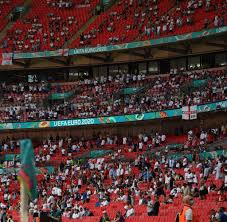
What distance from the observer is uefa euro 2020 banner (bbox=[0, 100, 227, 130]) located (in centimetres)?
3569

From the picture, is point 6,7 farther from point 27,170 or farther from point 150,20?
point 27,170

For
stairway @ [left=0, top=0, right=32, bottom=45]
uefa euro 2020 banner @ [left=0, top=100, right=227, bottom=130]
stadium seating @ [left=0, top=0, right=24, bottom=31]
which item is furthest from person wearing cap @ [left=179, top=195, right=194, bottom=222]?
stadium seating @ [left=0, top=0, right=24, bottom=31]

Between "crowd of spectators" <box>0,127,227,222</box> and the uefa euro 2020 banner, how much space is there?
1.41m

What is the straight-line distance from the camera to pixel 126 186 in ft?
96.6

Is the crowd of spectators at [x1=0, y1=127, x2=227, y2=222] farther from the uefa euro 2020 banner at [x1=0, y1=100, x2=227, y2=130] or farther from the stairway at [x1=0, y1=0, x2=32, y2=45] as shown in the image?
the stairway at [x1=0, y1=0, x2=32, y2=45]

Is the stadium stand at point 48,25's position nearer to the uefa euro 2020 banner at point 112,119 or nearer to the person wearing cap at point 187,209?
the uefa euro 2020 banner at point 112,119

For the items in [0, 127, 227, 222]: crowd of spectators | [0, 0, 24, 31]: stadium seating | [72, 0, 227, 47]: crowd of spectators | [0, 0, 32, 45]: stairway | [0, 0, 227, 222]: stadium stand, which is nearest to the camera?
[0, 127, 227, 222]: crowd of spectators

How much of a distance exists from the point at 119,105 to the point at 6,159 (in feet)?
26.5

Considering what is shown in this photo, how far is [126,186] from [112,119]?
10.8 metres

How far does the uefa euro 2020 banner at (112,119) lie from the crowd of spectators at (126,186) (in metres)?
1.41

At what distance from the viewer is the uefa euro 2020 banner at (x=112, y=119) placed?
35688 mm

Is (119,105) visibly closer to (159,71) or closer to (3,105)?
(159,71)

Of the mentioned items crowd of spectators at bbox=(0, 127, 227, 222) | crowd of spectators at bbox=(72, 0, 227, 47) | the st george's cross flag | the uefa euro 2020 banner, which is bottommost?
crowd of spectators at bbox=(0, 127, 227, 222)

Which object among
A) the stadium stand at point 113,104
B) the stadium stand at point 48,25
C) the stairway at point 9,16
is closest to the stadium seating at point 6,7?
the stadium stand at point 113,104
